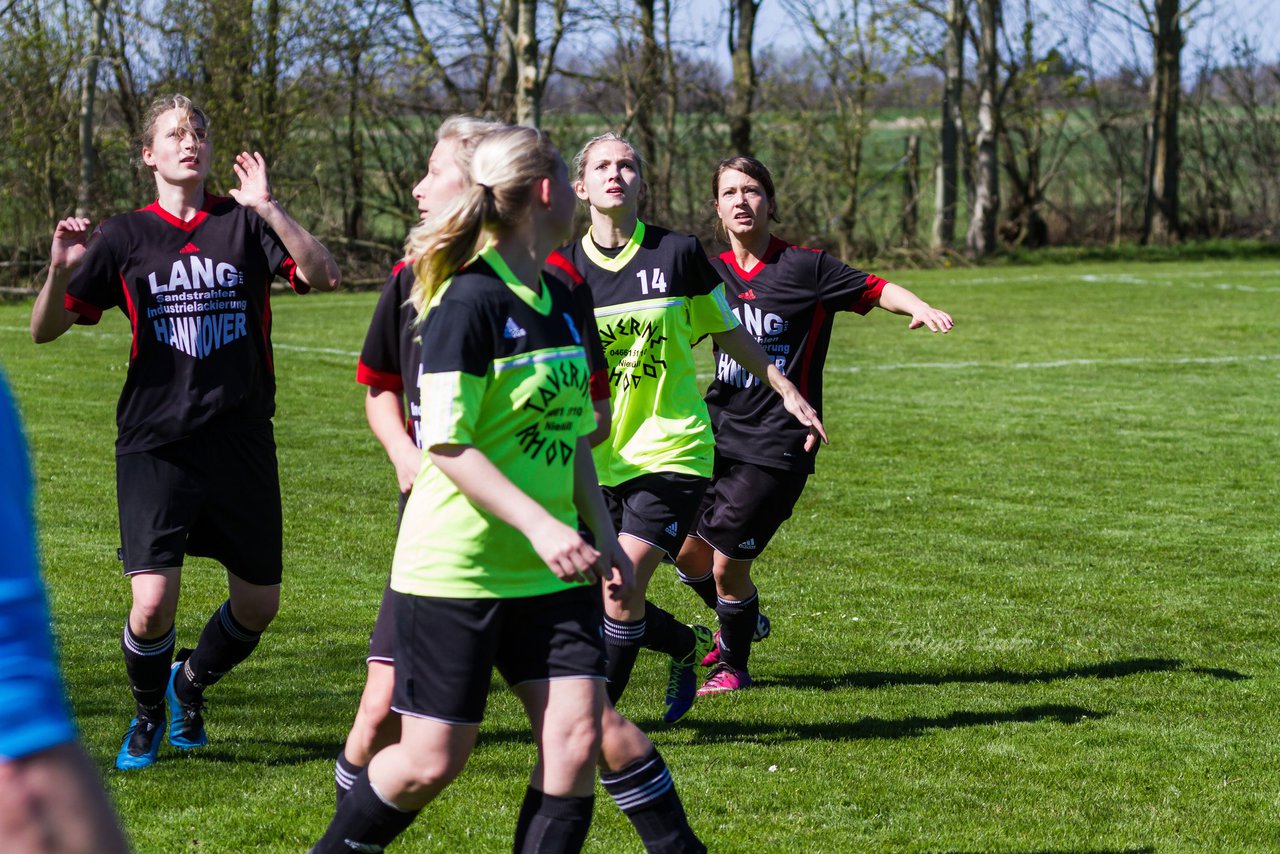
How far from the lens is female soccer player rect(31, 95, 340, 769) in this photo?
4.51m

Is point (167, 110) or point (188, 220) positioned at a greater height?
point (167, 110)

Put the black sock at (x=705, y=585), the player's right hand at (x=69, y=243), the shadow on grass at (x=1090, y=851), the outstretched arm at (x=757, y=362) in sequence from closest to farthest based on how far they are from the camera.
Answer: the shadow on grass at (x=1090, y=851) → the player's right hand at (x=69, y=243) → the outstretched arm at (x=757, y=362) → the black sock at (x=705, y=585)

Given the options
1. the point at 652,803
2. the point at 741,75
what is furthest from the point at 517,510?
the point at 741,75

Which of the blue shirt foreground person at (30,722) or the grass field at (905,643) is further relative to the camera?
the grass field at (905,643)

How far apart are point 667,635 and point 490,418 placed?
242 centimetres

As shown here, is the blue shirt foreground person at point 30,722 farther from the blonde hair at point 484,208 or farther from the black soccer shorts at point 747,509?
the black soccer shorts at point 747,509

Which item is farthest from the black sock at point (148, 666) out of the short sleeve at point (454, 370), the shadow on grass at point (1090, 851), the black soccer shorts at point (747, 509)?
the shadow on grass at point (1090, 851)

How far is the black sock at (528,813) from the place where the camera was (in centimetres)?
307

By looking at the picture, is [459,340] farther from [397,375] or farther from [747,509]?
[747,509]

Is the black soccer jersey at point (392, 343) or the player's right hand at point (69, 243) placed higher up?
the player's right hand at point (69, 243)

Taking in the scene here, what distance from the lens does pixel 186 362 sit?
4531 millimetres

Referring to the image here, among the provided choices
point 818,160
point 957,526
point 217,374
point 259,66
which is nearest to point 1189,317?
point 818,160

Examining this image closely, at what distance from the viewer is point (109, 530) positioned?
8.59 metres

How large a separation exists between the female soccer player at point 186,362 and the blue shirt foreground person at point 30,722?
126 inches
